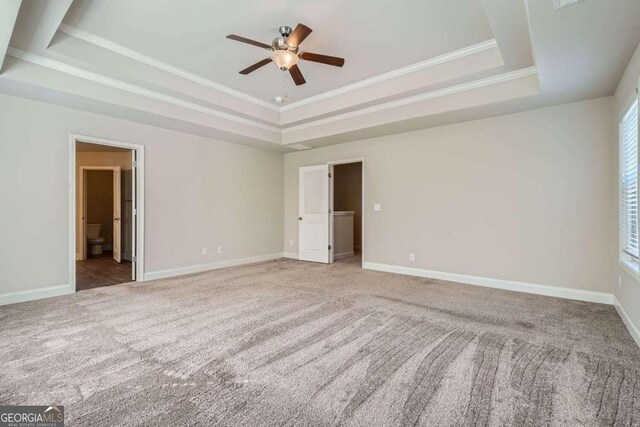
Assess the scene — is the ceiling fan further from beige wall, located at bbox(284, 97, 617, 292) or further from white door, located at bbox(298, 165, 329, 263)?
white door, located at bbox(298, 165, 329, 263)

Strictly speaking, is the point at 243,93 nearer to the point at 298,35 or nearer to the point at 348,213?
the point at 298,35

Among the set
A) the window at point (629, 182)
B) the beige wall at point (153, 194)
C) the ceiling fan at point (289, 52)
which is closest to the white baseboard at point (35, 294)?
the beige wall at point (153, 194)

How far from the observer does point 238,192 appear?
249 inches

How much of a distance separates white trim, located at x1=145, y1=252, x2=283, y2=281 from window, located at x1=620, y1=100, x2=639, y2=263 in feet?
18.8

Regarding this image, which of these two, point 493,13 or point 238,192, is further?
point 238,192

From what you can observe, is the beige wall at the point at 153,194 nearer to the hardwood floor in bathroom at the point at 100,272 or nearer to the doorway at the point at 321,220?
the hardwood floor in bathroom at the point at 100,272

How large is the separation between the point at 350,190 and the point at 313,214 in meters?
2.83

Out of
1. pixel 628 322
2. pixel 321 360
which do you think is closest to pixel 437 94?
pixel 628 322

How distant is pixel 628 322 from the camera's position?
2912 mm

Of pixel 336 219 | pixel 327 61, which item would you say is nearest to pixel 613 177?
pixel 327 61

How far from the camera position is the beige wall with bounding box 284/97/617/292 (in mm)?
3850

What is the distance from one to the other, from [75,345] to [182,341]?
84cm

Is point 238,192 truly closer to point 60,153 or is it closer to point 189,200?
point 189,200

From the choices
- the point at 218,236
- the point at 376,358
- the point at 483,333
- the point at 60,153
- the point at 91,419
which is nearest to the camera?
A: the point at 91,419
